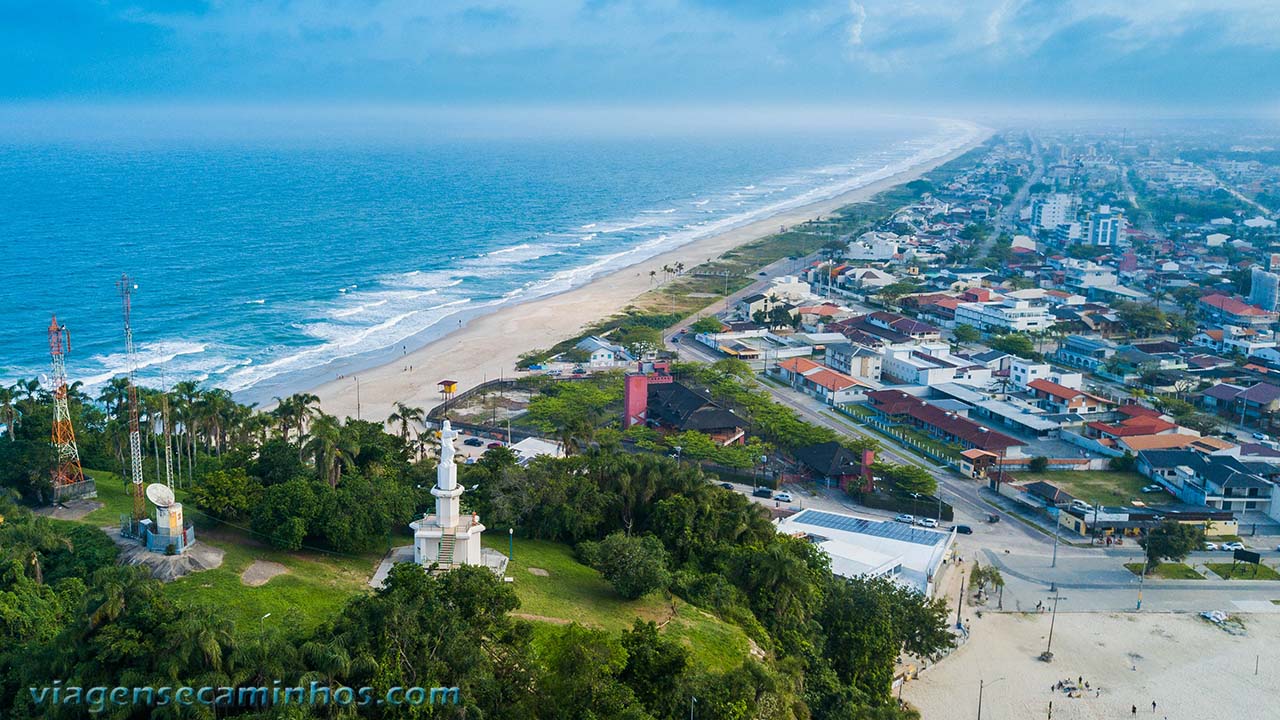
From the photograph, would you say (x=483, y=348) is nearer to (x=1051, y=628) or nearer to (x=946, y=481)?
(x=946, y=481)

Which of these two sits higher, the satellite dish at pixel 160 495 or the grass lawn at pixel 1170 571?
the satellite dish at pixel 160 495

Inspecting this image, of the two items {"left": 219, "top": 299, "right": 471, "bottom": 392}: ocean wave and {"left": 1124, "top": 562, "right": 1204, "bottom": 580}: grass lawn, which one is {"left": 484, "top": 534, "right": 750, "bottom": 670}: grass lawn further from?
{"left": 219, "top": 299, "right": 471, "bottom": 392}: ocean wave

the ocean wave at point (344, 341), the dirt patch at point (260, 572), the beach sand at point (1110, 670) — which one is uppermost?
the dirt patch at point (260, 572)

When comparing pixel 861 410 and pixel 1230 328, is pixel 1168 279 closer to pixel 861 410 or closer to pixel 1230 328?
pixel 1230 328

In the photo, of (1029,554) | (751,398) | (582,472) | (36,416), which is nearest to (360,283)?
(751,398)

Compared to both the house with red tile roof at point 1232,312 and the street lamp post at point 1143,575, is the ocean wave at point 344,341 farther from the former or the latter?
the house with red tile roof at point 1232,312

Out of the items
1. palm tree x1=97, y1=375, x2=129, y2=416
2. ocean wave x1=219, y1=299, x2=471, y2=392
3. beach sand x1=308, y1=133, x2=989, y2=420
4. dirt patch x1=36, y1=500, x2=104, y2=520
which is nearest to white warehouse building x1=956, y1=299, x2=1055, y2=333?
beach sand x1=308, y1=133, x2=989, y2=420

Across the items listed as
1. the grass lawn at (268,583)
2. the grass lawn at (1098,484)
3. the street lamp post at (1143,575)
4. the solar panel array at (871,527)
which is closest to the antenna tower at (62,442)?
the grass lawn at (268,583)
